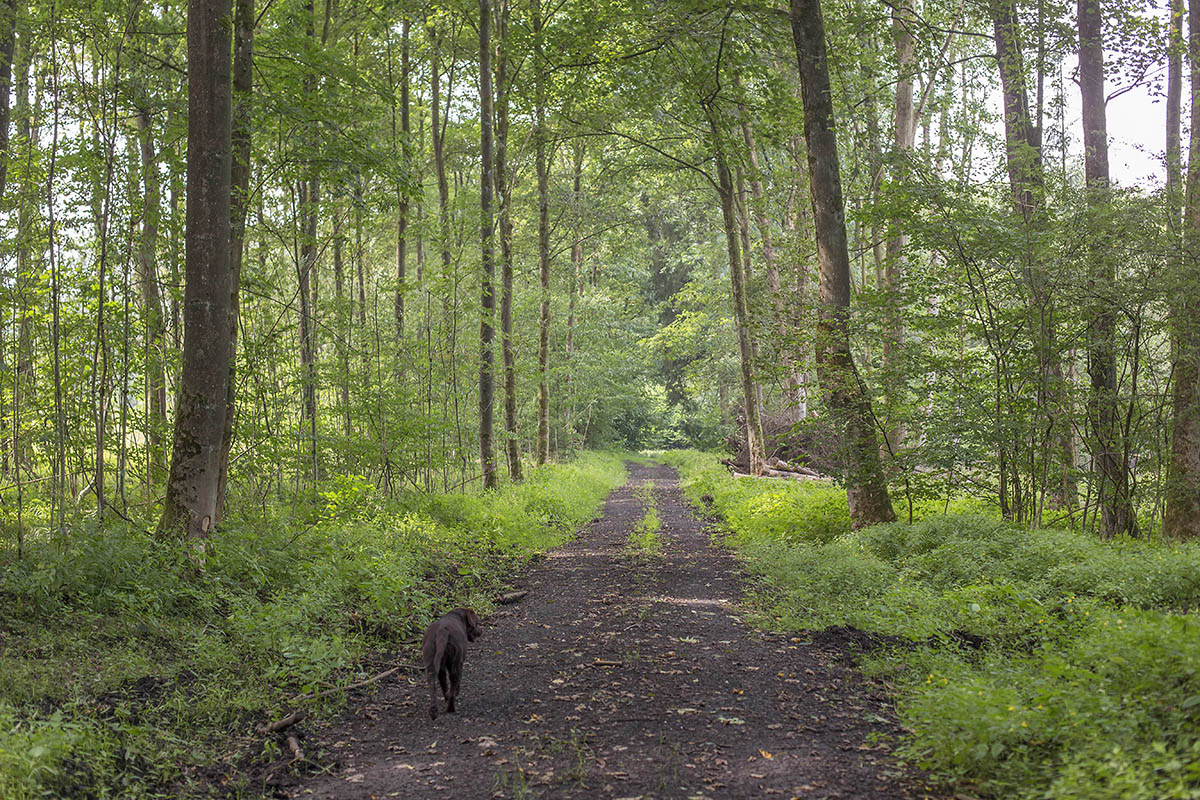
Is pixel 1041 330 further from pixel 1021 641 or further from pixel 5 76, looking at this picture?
pixel 5 76

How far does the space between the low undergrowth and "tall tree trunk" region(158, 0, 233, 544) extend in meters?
5.72

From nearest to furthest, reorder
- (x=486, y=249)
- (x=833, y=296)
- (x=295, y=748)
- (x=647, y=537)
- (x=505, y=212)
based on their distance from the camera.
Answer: (x=295, y=748) < (x=833, y=296) < (x=647, y=537) < (x=486, y=249) < (x=505, y=212)

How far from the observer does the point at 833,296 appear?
10281 millimetres

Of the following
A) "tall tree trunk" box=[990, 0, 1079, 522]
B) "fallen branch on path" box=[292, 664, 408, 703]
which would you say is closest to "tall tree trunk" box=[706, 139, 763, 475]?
"tall tree trunk" box=[990, 0, 1079, 522]

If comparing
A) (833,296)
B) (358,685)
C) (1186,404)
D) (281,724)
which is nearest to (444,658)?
(358,685)

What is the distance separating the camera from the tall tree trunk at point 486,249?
1452 centimetres

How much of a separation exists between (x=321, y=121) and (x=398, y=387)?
5.99 m

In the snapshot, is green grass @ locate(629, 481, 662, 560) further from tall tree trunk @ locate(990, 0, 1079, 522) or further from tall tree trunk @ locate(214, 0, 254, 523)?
tall tree trunk @ locate(214, 0, 254, 523)

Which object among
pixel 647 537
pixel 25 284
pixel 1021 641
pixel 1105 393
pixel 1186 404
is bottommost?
pixel 647 537

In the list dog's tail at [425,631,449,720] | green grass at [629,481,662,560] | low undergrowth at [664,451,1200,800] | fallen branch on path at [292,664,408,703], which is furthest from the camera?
green grass at [629,481,662,560]

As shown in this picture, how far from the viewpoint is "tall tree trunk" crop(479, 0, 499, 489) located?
14523mm

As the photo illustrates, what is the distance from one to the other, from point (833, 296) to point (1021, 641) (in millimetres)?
6062

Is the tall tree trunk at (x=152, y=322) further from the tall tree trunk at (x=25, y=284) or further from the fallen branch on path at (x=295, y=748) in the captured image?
the fallen branch on path at (x=295, y=748)

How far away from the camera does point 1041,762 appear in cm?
338
